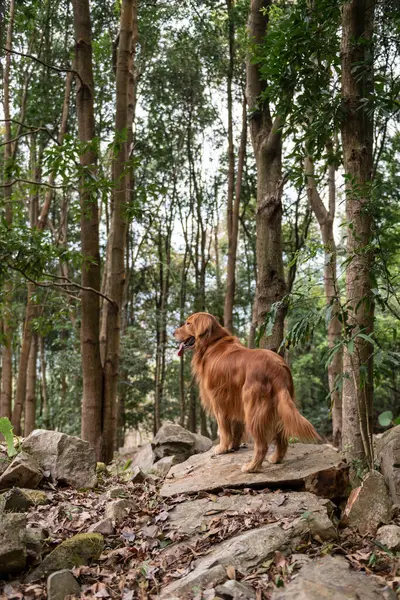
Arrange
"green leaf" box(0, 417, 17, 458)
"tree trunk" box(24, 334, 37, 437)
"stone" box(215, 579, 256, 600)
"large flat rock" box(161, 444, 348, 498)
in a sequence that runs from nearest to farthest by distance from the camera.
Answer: "stone" box(215, 579, 256, 600) → "large flat rock" box(161, 444, 348, 498) → "green leaf" box(0, 417, 17, 458) → "tree trunk" box(24, 334, 37, 437)

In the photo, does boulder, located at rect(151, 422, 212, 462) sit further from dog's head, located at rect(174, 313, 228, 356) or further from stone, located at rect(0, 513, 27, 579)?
stone, located at rect(0, 513, 27, 579)

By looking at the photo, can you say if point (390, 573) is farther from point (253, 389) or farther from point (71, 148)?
point (71, 148)

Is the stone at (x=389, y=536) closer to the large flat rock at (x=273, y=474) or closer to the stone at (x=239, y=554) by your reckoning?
the stone at (x=239, y=554)

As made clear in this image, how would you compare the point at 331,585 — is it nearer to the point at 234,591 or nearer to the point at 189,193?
the point at 234,591

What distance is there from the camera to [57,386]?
65.7ft

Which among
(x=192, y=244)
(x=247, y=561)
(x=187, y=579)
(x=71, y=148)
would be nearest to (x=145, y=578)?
(x=187, y=579)

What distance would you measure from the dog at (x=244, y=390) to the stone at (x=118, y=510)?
1.01 m

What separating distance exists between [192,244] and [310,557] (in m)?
19.0

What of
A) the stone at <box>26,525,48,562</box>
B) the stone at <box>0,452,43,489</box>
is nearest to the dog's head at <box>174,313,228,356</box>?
the stone at <box>0,452,43,489</box>

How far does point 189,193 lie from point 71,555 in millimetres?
18449

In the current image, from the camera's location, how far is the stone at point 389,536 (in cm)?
333

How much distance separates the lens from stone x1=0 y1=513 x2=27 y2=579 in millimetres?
3412

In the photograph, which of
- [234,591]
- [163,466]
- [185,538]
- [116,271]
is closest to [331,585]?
[234,591]

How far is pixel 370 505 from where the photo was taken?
3.72 meters
